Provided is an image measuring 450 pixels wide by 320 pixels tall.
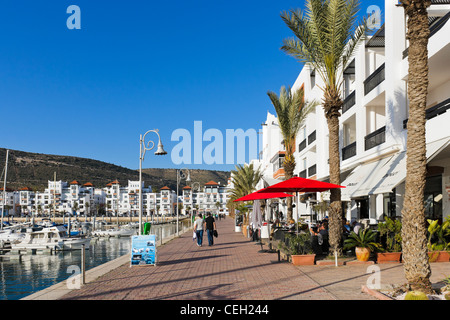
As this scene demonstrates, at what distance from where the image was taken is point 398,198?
63.1ft

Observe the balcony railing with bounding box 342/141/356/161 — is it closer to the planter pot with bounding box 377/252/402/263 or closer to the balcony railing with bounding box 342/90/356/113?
the balcony railing with bounding box 342/90/356/113

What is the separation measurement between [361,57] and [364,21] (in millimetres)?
8740

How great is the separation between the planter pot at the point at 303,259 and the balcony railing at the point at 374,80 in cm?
1075

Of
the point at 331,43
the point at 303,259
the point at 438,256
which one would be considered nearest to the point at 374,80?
the point at 331,43

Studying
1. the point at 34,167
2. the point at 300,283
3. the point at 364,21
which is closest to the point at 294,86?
the point at 364,21

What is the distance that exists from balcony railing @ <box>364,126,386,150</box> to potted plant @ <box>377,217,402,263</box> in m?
7.12

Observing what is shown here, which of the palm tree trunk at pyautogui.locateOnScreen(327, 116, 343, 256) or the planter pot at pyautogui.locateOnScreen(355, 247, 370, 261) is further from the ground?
the palm tree trunk at pyautogui.locateOnScreen(327, 116, 343, 256)

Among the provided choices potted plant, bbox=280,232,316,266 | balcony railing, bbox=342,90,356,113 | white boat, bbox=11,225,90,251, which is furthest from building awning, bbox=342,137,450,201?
white boat, bbox=11,225,90,251

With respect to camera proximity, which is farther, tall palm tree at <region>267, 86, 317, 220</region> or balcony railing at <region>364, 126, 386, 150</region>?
tall palm tree at <region>267, 86, 317, 220</region>

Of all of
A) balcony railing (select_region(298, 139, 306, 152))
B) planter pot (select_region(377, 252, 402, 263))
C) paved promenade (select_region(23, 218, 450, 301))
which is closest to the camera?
paved promenade (select_region(23, 218, 450, 301))

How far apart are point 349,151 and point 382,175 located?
8.86 metres

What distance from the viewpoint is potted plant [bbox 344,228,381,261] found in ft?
41.2

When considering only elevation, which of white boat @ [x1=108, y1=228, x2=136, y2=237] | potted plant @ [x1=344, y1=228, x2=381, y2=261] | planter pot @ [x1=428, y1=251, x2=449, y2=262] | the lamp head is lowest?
white boat @ [x1=108, y1=228, x2=136, y2=237]
